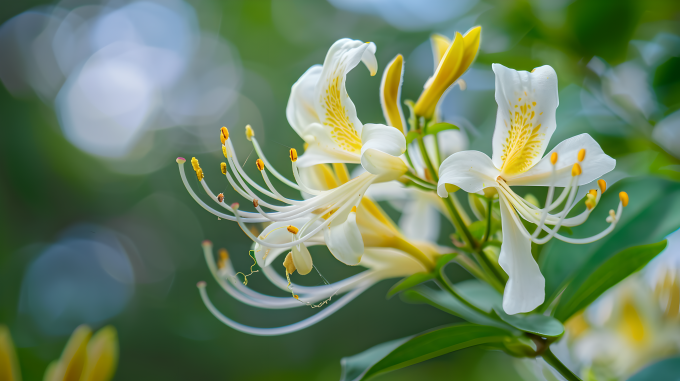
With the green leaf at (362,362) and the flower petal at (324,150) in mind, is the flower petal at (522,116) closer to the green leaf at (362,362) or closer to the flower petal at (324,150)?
the flower petal at (324,150)

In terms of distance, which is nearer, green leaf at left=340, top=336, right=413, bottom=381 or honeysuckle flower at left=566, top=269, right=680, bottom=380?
green leaf at left=340, top=336, right=413, bottom=381

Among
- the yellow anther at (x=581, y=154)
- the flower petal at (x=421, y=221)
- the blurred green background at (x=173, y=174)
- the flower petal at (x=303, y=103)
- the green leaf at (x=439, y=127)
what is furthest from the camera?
the blurred green background at (x=173, y=174)

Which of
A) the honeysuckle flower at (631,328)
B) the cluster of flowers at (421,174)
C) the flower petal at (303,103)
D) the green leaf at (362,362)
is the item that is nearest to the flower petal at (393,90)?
the cluster of flowers at (421,174)

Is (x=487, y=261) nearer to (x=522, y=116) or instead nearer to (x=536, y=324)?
(x=536, y=324)

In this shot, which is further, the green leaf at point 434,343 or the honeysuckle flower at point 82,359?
the honeysuckle flower at point 82,359

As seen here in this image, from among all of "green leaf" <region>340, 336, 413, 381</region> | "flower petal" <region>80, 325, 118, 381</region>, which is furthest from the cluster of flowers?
"flower petal" <region>80, 325, 118, 381</region>

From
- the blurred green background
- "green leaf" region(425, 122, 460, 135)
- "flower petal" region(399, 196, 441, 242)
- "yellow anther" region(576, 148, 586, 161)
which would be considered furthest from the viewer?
the blurred green background

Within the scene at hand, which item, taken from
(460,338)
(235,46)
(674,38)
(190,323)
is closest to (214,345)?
(190,323)

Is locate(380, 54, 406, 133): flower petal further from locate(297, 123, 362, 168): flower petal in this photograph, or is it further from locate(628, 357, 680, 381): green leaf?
locate(628, 357, 680, 381): green leaf
